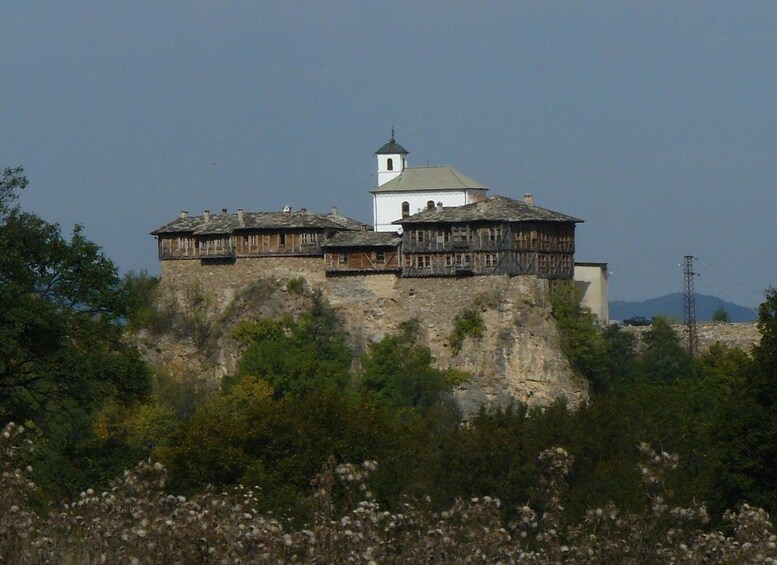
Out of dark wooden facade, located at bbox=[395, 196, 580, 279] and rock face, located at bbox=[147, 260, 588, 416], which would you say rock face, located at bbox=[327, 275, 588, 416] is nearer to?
rock face, located at bbox=[147, 260, 588, 416]

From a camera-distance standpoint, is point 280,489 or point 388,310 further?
point 388,310

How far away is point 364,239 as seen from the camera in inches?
2948

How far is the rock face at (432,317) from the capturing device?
7219cm

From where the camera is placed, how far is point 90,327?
3300 cm

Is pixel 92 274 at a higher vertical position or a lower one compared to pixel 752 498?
higher

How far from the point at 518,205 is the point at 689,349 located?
10795mm

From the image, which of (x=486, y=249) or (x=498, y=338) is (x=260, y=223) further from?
(x=498, y=338)

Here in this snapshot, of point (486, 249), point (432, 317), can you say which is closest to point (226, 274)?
point (432, 317)

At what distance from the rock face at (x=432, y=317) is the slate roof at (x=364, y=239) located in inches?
55.6

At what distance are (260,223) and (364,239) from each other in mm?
5481

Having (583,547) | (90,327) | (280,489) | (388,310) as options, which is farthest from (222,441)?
(388,310)

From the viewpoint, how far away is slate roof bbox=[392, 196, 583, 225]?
73.2 metres

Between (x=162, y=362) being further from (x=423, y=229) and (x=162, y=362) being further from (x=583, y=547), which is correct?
(x=583, y=547)

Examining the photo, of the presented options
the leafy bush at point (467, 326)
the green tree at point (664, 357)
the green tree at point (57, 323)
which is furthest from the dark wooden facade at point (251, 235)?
the green tree at point (57, 323)
